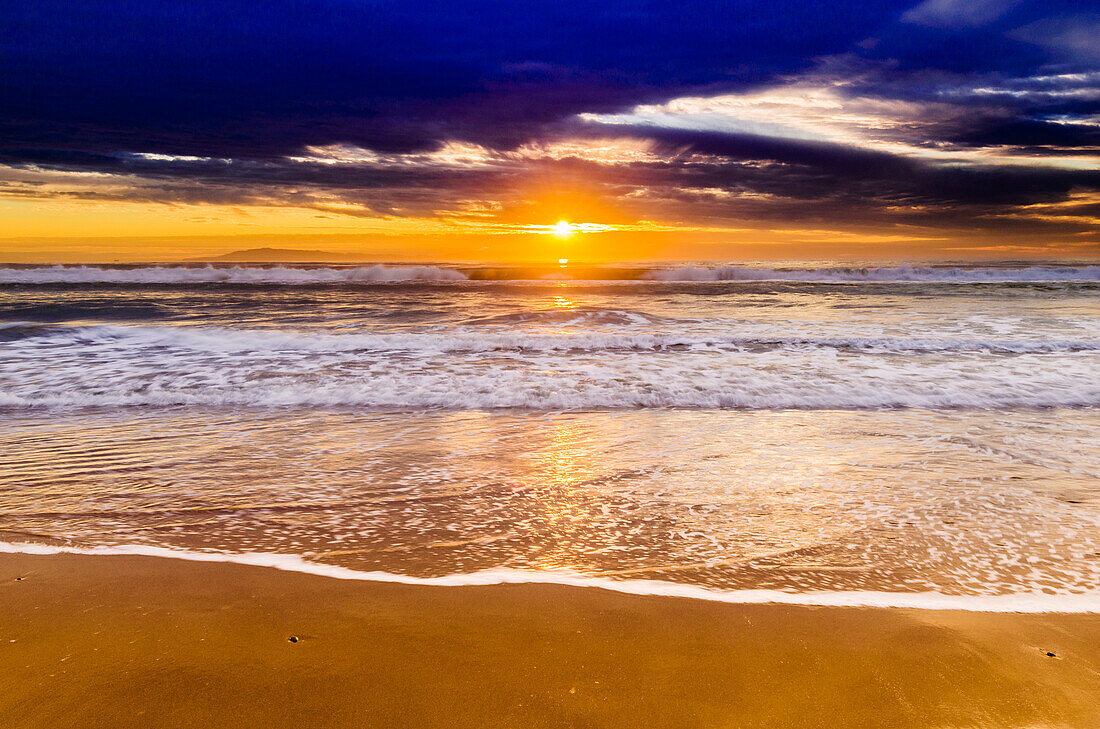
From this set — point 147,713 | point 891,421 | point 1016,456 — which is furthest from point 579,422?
point 147,713

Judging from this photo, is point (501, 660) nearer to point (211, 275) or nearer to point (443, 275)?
point (443, 275)

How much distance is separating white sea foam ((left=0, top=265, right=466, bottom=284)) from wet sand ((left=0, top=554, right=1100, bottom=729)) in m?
28.6

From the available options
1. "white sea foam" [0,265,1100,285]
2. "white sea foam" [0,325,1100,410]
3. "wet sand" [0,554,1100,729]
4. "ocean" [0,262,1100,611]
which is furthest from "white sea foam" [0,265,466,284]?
"wet sand" [0,554,1100,729]

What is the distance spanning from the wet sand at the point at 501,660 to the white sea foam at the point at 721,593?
2.4 inches

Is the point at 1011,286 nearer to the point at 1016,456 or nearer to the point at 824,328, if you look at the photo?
the point at 824,328

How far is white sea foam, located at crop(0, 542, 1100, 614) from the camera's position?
2445 mm

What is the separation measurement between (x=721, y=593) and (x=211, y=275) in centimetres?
3382

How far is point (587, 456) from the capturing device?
458 centimetres

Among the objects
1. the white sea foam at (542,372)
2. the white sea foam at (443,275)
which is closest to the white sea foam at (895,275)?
the white sea foam at (443,275)

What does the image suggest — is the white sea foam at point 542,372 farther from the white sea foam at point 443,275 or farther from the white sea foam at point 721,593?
the white sea foam at point 443,275

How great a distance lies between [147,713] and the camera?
181cm

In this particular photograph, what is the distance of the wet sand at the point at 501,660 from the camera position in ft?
5.94

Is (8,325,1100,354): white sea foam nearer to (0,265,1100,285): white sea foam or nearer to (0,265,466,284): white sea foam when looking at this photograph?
(0,265,1100,285): white sea foam

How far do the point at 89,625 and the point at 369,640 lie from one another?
107 centimetres
